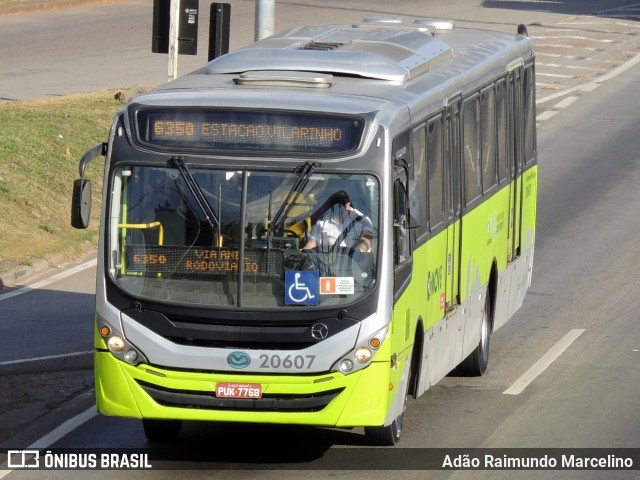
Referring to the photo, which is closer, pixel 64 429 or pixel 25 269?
pixel 64 429

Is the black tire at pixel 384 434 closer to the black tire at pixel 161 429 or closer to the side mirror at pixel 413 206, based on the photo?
the black tire at pixel 161 429

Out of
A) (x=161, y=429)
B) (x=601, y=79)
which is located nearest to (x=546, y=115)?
(x=601, y=79)

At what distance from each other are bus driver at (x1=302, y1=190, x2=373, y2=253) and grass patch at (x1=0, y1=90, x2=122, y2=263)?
929 cm

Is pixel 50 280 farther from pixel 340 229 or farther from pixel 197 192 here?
pixel 340 229

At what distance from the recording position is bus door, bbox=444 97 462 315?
1271cm

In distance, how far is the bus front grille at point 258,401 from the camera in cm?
1041

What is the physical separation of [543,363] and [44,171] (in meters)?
10.1

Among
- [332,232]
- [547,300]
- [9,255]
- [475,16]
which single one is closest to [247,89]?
[332,232]

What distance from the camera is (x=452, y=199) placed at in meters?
12.9

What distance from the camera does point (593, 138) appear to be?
2891 cm

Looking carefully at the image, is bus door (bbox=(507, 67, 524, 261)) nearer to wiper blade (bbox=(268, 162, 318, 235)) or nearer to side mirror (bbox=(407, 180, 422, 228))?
side mirror (bbox=(407, 180, 422, 228))

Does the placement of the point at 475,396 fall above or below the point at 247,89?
below

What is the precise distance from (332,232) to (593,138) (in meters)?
Result: 19.1

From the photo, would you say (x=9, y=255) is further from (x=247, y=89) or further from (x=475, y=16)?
(x=475, y=16)
